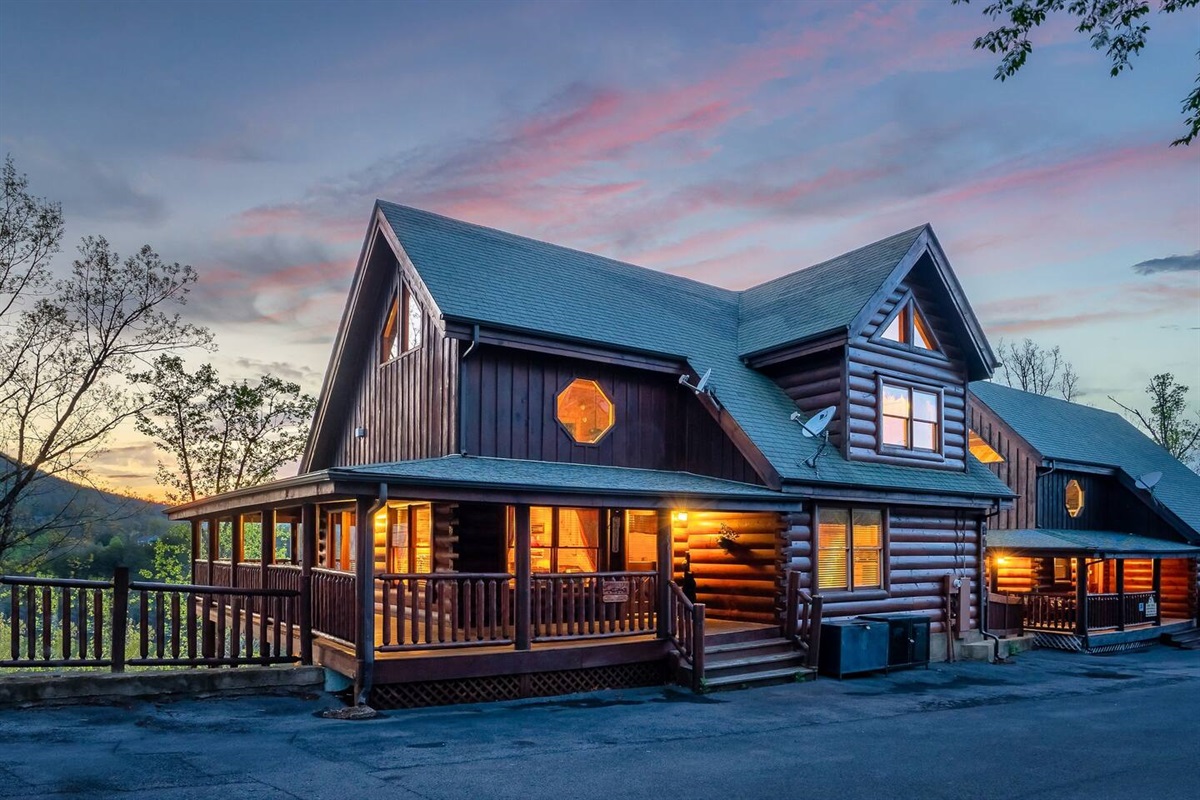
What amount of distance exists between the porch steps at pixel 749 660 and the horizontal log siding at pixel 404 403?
18.0 ft

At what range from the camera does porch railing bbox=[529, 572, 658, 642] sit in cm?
1396

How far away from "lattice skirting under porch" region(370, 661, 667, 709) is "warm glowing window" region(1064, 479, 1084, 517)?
742 inches

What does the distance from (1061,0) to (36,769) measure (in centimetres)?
1375

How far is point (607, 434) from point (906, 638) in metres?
6.77

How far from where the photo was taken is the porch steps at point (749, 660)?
14797 mm

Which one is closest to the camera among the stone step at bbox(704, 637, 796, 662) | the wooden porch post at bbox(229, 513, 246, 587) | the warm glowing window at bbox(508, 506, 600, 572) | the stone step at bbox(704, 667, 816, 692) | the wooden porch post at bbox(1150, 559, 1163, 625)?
the stone step at bbox(704, 667, 816, 692)

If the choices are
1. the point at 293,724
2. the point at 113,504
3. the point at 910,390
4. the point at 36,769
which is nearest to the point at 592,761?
the point at 293,724

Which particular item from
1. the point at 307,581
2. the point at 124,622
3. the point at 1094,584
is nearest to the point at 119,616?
the point at 124,622

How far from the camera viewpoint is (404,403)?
706 inches

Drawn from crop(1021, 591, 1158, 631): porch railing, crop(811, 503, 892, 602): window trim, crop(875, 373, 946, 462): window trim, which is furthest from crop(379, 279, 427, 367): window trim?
crop(1021, 591, 1158, 631): porch railing

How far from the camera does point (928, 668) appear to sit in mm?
18219

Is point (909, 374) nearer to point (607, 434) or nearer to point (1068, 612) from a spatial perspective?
point (607, 434)

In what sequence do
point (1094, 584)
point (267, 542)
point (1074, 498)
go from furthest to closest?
point (1094, 584) < point (1074, 498) < point (267, 542)

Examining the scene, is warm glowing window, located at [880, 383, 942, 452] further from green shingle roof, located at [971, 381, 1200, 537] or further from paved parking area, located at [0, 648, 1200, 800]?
green shingle roof, located at [971, 381, 1200, 537]
